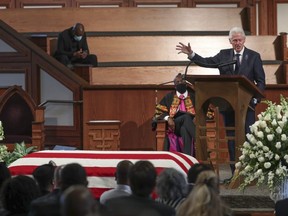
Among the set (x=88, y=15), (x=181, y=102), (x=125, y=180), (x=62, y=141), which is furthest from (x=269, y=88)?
(x=125, y=180)

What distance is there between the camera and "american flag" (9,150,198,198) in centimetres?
738

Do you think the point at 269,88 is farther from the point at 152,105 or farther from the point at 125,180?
the point at 125,180

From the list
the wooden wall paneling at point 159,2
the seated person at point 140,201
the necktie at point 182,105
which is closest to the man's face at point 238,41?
the necktie at point 182,105

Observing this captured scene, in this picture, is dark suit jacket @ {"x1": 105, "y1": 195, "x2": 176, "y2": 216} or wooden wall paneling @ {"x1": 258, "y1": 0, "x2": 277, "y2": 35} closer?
dark suit jacket @ {"x1": 105, "y1": 195, "x2": 176, "y2": 216}

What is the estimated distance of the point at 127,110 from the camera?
11430 mm

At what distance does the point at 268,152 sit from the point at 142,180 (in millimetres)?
2416

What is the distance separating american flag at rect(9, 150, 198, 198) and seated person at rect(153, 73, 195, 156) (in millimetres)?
2121

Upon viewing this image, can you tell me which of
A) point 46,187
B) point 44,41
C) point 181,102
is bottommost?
point 46,187

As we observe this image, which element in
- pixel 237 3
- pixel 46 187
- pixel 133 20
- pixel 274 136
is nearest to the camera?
pixel 46 187

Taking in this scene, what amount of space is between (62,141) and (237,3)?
4.87m

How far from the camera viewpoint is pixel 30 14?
13633 mm

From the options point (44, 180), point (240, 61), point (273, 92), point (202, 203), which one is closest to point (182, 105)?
point (273, 92)

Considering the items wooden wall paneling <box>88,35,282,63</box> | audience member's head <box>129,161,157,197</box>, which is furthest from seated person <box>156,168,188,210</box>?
wooden wall paneling <box>88,35,282,63</box>

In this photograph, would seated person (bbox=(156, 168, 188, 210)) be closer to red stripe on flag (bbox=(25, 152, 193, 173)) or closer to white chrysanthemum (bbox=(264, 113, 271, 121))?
white chrysanthemum (bbox=(264, 113, 271, 121))
